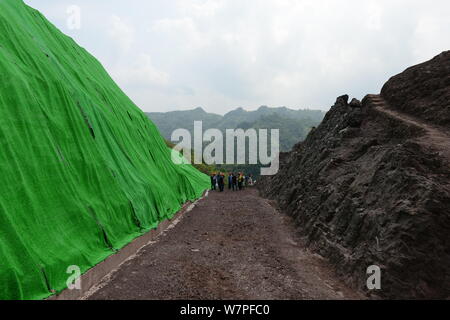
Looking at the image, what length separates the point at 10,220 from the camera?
4539 mm

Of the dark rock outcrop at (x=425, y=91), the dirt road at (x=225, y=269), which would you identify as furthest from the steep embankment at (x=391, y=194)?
the dirt road at (x=225, y=269)

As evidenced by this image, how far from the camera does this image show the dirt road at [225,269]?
5.35m

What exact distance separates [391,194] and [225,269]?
13.4 feet

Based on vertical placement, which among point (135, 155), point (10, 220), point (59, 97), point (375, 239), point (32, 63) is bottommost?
point (375, 239)

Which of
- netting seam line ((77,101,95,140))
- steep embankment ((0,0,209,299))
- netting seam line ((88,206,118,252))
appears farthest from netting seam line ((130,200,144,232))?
netting seam line ((77,101,95,140))

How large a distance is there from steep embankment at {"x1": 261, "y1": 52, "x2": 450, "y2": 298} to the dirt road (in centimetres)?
79

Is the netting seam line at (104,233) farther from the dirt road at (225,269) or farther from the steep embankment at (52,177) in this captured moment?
the dirt road at (225,269)

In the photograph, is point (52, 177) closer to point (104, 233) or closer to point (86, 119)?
point (104, 233)

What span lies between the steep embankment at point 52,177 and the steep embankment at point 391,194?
5455 mm

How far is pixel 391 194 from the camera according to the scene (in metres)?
6.49

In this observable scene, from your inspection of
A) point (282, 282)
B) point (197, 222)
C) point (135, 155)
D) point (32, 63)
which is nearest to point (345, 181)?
point (282, 282)

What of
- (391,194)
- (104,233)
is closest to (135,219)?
(104,233)

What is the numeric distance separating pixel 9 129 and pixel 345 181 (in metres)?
8.98
